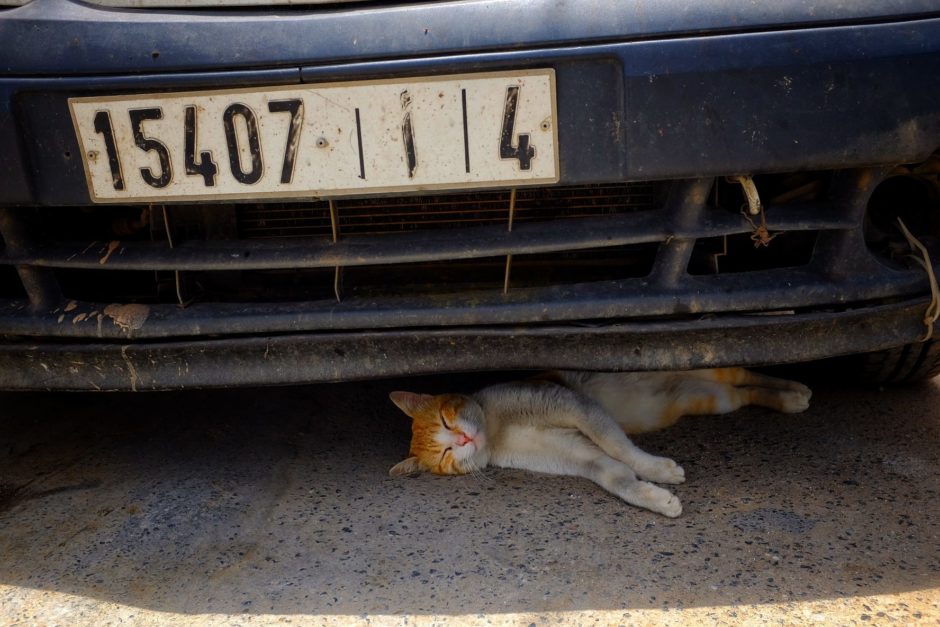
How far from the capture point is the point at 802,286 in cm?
193

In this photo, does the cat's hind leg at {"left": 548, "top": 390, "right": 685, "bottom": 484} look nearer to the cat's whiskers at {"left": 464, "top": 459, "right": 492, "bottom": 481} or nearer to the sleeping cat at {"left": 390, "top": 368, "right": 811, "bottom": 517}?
the sleeping cat at {"left": 390, "top": 368, "right": 811, "bottom": 517}

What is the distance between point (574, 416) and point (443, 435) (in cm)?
40

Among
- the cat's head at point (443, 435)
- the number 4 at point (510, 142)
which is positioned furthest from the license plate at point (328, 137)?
the cat's head at point (443, 435)

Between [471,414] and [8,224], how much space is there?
1.38m

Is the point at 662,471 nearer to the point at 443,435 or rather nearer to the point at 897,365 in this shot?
the point at 443,435

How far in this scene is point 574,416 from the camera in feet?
8.46

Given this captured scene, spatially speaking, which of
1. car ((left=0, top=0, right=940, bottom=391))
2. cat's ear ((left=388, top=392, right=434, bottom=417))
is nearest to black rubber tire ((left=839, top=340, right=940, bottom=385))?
car ((left=0, top=0, right=940, bottom=391))

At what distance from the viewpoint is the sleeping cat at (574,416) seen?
96.4 inches

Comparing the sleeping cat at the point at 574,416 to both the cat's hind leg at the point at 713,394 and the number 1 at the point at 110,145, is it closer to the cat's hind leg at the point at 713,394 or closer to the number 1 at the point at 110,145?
the cat's hind leg at the point at 713,394

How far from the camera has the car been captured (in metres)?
1.71

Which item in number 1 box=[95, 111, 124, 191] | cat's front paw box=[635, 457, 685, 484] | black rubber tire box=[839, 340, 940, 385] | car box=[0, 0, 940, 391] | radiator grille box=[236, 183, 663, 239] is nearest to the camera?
car box=[0, 0, 940, 391]

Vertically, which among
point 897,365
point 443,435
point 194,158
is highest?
point 194,158

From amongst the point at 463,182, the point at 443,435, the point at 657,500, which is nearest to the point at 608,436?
the point at 657,500

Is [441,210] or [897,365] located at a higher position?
[441,210]
